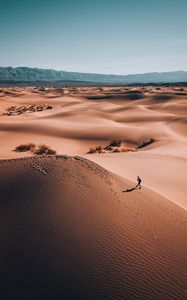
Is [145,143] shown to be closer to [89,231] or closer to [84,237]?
[89,231]

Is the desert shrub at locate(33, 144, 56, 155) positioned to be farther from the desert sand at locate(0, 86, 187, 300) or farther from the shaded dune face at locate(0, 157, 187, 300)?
the shaded dune face at locate(0, 157, 187, 300)

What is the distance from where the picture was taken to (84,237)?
8.16m

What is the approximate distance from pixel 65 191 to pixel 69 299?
3.87 m

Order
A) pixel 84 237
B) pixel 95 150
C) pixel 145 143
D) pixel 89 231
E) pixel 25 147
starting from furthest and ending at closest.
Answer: pixel 145 143, pixel 95 150, pixel 25 147, pixel 89 231, pixel 84 237

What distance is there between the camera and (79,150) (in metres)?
22.7

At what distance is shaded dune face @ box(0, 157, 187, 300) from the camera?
268 inches

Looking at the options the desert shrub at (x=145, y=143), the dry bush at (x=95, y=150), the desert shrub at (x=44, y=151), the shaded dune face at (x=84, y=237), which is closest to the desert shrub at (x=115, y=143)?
the desert shrub at (x=145, y=143)

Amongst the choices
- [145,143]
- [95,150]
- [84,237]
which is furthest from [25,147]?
[84,237]

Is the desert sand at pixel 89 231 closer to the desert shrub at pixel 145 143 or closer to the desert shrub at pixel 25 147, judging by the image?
the desert shrub at pixel 25 147

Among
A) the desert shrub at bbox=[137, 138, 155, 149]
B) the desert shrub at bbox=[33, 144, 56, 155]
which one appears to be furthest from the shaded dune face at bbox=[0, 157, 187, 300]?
the desert shrub at bbox=[137, 138, 155, 149]

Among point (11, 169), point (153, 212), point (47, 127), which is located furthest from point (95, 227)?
point (47, 127)

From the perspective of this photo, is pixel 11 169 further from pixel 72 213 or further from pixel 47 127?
pixel 47 127

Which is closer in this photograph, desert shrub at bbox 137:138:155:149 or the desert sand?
the desert sand

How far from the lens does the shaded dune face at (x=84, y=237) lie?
22.3 feet
